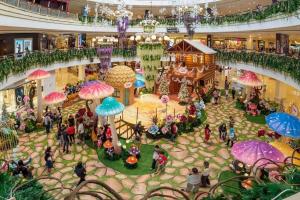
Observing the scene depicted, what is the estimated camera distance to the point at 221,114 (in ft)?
71.2

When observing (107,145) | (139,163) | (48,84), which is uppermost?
(48,84)

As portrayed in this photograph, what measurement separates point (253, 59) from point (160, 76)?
7.83 m

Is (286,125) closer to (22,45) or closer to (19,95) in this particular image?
(22,45)

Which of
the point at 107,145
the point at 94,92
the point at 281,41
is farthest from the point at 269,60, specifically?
the point at 107,145

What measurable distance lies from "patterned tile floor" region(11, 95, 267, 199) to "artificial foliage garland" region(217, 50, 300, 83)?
4242mm

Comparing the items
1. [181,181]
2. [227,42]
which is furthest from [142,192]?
[227,42]

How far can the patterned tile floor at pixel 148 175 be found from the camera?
489 inches

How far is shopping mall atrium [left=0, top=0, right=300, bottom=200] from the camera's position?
1184 centimetres

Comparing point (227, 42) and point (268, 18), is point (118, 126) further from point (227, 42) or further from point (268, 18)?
point (227, 42)

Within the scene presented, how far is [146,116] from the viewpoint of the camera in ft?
65.6

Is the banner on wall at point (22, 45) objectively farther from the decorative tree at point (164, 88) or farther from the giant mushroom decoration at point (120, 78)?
the decorative tree at point (164, 88)

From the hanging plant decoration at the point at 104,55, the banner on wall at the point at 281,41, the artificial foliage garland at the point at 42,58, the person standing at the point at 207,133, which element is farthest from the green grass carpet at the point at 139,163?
the banner on wall at the point at 281,41

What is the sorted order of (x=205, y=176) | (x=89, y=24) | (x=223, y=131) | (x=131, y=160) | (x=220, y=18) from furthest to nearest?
(x=89, y=24) < (x=220, y=18) < (x=223, y=131) < (x=131, y=160) < (x=205, y=176)

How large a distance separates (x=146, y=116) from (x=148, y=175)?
7.20m
